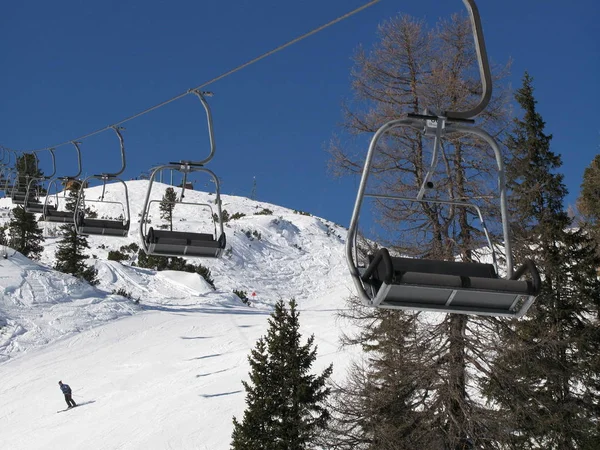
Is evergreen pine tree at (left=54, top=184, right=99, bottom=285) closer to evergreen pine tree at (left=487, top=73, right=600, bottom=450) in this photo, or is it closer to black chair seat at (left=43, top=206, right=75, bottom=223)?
black chair seat at (left=43, top=206, right=75, bottom=223)

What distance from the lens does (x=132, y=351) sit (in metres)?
28.9

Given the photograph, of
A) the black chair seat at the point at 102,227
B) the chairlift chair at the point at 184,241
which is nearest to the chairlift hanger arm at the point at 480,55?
the chairlift chair at the point at 184,241

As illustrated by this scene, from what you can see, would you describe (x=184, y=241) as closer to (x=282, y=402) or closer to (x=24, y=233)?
(x=282, y=402)

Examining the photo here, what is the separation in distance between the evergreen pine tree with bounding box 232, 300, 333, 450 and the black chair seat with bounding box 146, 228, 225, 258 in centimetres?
732

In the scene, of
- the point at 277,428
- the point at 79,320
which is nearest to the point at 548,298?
the point at 277,428

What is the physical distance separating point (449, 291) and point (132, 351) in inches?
1030

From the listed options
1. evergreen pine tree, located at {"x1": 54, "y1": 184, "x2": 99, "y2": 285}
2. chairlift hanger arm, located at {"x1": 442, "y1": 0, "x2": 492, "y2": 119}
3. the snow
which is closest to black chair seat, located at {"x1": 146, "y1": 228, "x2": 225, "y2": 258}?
chairlift hanger arm, located at {"x1": 442, "y1": 0, "x2": 492, "y2": 119}

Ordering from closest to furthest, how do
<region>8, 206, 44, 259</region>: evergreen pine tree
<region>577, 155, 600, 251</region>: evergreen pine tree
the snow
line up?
the snow
<region>577, 155, 600, 251</region>: evergreen pine tree
<region>8, 206, 44, 259</region>: evergreen pine tree

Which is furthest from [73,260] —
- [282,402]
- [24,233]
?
[282,402]

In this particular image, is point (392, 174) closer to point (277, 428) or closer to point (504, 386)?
point (504, 386)

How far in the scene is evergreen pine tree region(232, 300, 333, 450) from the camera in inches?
608

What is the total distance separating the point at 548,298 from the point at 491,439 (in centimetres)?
429

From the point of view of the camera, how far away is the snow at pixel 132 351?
2045cm

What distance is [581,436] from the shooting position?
1577 cm
